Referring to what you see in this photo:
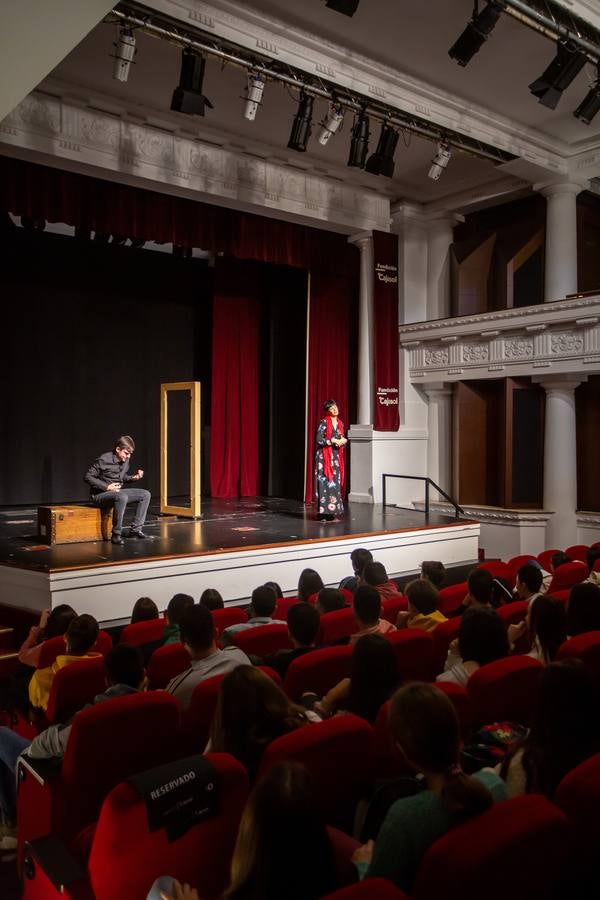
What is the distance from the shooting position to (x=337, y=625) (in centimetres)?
357

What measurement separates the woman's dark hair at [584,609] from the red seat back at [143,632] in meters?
2.00

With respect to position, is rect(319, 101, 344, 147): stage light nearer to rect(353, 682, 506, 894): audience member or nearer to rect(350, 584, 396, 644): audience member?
rect(350, 584, 396, 644): audience member

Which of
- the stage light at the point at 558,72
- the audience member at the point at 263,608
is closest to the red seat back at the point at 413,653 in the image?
the audience member at the point at 263,608

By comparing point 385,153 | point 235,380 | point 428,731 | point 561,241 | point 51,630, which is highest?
point 385,153

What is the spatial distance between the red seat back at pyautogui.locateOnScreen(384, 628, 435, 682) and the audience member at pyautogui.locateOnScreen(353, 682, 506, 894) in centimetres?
122

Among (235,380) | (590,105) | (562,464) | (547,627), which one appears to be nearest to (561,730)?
(547,627)

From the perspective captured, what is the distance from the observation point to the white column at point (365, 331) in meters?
9.92

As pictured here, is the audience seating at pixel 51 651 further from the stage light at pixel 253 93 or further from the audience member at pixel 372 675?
the stage light at pixel 253 93

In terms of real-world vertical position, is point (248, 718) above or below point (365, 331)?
below

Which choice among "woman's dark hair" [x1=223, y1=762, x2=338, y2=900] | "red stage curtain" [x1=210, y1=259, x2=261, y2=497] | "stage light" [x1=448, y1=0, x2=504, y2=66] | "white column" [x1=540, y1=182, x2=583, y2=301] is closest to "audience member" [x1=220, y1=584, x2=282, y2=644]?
"woman's dark hair" [x1=223, y1=762, x2=338, y2=900]

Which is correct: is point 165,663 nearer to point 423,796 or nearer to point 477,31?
point 423,796

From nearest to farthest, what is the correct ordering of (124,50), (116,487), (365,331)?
(124,50)
(116,487)
(365,331)

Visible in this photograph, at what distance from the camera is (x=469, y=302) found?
9.88 metres

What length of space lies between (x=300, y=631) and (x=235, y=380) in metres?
8.18
